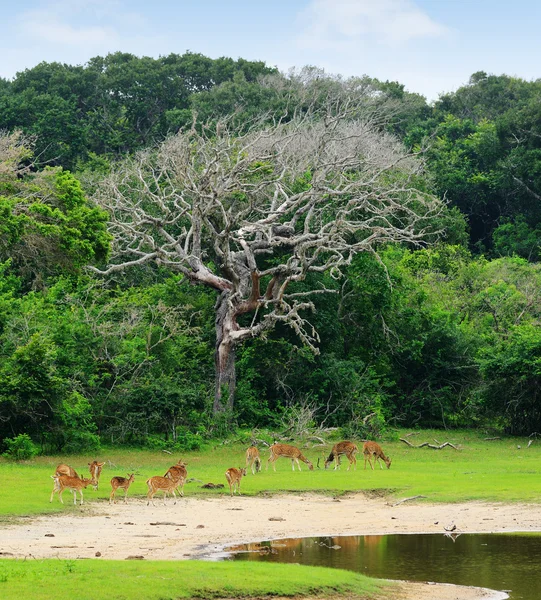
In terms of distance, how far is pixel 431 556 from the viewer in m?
16.0

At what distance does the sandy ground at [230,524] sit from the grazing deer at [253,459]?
126 inches

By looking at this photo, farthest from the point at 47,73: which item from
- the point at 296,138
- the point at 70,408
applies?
the point at 70,408

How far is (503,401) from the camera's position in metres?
34.9

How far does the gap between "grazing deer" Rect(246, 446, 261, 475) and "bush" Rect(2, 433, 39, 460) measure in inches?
226

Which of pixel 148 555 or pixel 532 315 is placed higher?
pixel 532 315

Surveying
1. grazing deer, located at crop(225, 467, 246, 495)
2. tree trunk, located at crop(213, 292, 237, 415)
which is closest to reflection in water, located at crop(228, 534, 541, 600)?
grazing deer, located at crop(225, 467, 246, 495)

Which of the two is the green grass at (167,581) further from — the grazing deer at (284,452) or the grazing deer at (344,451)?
the grazing deer at (344,451)

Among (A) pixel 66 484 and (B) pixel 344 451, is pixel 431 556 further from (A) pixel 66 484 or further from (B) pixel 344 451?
(B) pixel 344 451

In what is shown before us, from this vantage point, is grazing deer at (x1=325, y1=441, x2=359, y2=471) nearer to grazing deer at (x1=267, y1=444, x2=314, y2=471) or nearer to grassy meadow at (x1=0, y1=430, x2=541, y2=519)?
grassy meadow at (x1=0, y1=430, x2=541, y2=519)

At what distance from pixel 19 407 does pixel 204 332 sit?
35.7 ft

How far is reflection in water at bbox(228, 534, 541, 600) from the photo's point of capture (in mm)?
14477

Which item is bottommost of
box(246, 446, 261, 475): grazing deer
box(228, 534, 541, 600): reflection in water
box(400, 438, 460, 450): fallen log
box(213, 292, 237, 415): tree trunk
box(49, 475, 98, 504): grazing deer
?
box(400, 438, 460, 450): fallen log

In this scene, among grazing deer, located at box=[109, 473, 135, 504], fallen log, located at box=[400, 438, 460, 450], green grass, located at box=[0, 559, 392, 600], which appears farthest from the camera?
fallen log, located at box=[400, 438, 460, 450]

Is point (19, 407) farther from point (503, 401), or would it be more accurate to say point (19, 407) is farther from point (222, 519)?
point (503, 401)
